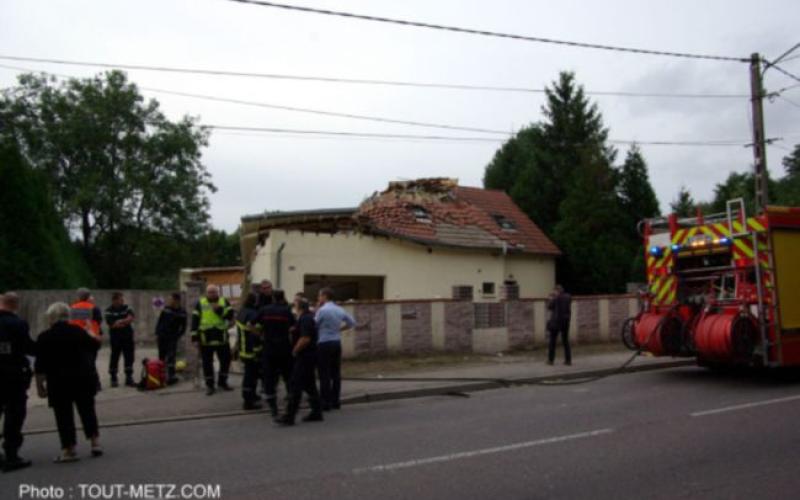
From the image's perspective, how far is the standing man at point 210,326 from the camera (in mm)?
11406

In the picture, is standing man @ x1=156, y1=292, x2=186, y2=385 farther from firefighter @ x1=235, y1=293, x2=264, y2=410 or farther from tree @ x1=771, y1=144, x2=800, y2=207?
tree @ x1=771, y1=144, x2=800, y2=207

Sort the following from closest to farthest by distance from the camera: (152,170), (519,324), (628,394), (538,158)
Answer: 1. (628,394)
2. (519,324)
3. (538,158)
4. (152,170)

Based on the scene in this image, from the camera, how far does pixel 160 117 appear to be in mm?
41312

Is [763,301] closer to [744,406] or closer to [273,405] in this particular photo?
[744,406]

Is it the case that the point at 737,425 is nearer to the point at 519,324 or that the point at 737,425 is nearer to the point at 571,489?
the point at 571,489

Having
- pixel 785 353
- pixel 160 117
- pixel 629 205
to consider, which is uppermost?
pixel 160 117

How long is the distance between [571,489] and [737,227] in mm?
7516

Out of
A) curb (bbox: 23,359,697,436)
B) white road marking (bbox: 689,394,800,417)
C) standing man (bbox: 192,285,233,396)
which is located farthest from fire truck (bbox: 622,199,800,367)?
standing man (bbox: 192,285,233,396)

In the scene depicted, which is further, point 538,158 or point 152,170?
point 152,170

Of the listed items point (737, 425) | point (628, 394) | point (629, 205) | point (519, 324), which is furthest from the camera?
point (629, 205)

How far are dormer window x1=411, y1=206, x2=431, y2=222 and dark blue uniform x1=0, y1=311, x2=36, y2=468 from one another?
55.0 feet

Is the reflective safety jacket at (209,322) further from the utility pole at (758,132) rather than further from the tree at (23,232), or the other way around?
the tree at (23,232)


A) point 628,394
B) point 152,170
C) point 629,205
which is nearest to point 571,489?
point 628,394

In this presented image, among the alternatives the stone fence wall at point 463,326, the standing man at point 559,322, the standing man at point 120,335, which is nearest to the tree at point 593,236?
the stone fence wall at point 463,326
